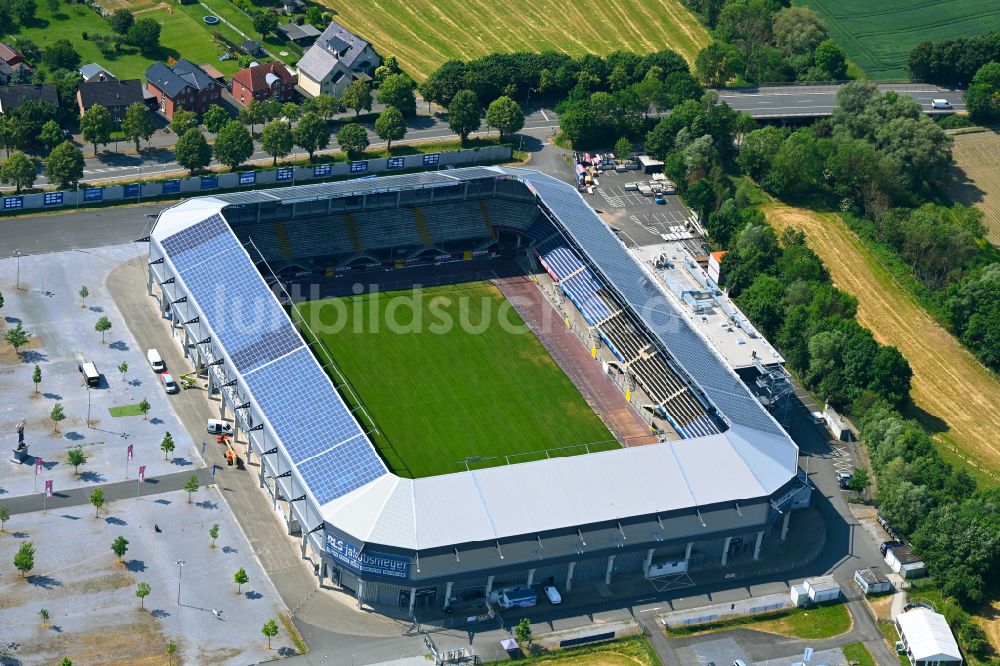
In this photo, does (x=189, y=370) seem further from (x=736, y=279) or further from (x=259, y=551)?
(x=736, y=279)

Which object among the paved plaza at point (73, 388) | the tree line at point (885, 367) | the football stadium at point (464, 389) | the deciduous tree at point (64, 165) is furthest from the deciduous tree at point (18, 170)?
the tree line at point (885, 367)

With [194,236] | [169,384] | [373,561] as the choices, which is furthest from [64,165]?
[373,561]

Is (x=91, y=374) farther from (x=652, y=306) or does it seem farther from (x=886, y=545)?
(x=886, y=545)

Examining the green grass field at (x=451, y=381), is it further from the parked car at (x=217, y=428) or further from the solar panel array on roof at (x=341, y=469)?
the parked car at (x=217, y=428)

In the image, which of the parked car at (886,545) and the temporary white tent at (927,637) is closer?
the temporary white tent at (927,637)

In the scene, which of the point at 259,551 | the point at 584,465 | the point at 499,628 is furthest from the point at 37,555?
the point at 584,465
